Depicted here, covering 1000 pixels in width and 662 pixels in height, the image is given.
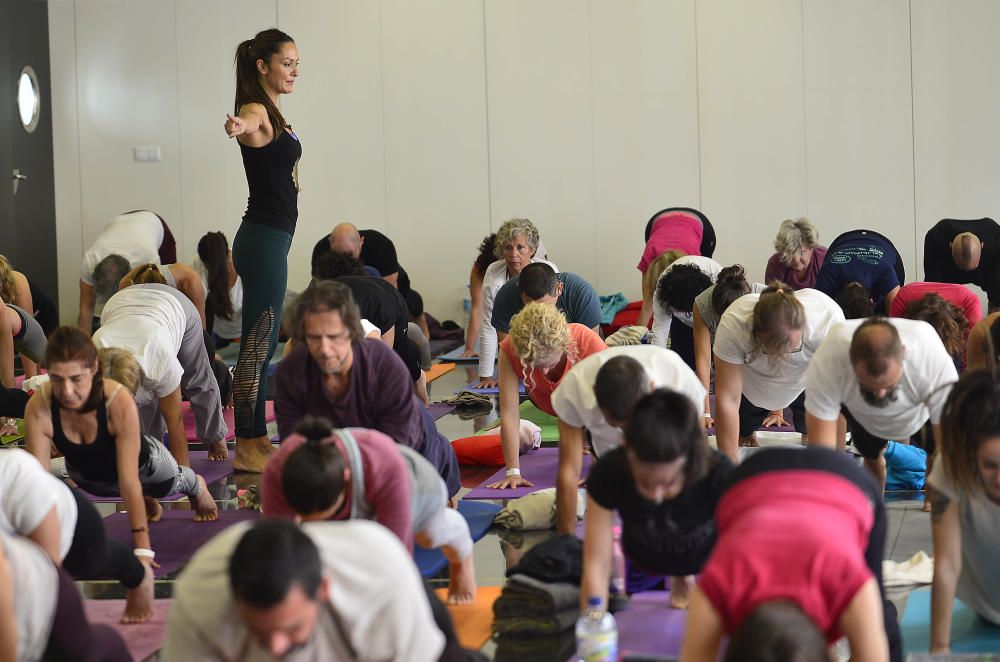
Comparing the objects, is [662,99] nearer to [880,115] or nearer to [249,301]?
[880,115]

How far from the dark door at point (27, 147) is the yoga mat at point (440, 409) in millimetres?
4058

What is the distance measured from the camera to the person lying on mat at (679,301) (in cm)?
533

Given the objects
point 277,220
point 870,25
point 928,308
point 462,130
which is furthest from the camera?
point 462,130

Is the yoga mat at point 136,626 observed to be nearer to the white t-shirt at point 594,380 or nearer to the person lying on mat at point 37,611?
the person lying on mat at point 37,611

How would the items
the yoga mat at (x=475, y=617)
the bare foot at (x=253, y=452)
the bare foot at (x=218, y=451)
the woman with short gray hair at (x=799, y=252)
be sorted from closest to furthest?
the yoga mat at (x=475, y=617)
the bare foot at (x=253, y=452)
the bare foot at (x=218, y=451)
the woman with short gray hair at (x=799, y=252)

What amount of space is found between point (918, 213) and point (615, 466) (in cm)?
735

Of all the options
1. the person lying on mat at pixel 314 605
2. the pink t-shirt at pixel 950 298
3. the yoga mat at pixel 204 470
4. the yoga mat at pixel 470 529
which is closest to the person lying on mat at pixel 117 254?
the yoga mat at pixel 204 470

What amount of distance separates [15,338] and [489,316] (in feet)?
8.10

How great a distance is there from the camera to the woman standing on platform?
15.2ft

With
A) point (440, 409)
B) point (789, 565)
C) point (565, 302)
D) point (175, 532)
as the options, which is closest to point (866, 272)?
point (565, 302)

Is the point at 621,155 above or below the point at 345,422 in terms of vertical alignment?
above

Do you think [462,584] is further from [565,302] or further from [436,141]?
[436,141]

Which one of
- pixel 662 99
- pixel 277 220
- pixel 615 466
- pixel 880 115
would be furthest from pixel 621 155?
pixel 615 466

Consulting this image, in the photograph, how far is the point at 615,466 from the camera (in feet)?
8.96
